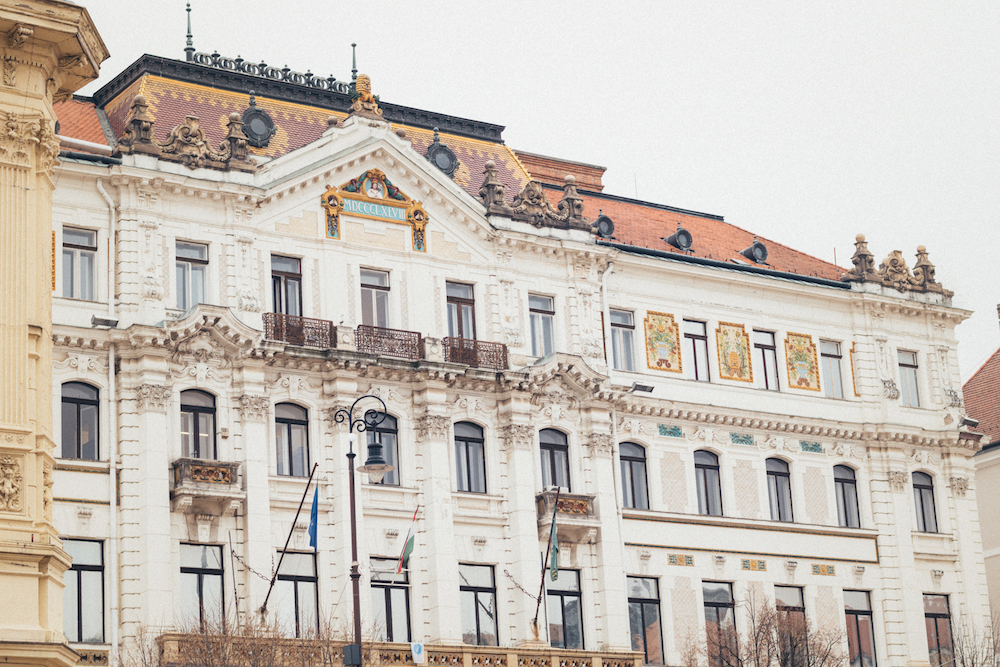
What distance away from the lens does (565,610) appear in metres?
49.5

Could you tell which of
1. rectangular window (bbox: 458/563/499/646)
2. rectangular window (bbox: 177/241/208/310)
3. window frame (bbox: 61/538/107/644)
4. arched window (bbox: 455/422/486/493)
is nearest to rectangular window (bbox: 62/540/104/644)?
Answer: window frame (bbox: 61/538/107/644)

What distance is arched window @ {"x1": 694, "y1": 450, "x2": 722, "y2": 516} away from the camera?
53281 millimetres

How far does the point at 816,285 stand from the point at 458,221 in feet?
43.5

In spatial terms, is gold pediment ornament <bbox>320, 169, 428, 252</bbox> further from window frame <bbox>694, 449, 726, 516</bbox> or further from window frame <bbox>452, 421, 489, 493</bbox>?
window frame <bbox>694, 449, 726, 516</bbox>

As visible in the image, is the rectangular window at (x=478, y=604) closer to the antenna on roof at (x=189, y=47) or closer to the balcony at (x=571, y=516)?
the balcony at (x=571, y=516)

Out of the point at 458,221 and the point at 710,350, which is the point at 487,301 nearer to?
the point at 458,221

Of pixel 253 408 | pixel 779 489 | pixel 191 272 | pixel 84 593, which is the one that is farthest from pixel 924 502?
pixel 84 593

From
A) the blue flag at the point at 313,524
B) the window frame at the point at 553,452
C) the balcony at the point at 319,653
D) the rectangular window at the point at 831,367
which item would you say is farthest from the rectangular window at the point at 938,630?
the blue flag at the point at 313,524

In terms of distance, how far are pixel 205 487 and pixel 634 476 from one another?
14.1 meters

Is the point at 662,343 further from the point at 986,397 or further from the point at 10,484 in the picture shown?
the point at 10,484

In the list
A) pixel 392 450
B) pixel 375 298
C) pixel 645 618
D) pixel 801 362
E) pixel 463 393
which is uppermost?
pixel 375 298

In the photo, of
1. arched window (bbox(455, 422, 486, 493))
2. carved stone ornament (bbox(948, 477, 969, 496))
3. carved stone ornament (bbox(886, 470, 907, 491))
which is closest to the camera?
arched window (bbox(455, 422, 486, 493))

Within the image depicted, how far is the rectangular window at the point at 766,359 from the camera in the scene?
55.6m

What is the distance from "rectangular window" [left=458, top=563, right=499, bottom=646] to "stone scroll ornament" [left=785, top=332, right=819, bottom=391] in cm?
1320
